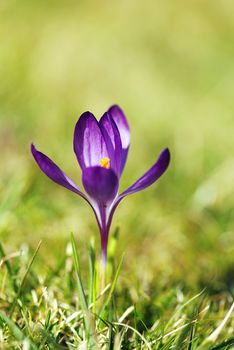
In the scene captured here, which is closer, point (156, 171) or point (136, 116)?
point (156, 171)

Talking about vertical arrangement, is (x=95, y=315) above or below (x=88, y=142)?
below

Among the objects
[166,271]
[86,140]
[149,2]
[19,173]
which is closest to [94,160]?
[86,140]

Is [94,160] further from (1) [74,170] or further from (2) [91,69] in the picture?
(2) [91,69]

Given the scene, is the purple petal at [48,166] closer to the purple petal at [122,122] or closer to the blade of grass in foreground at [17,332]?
the purple petal at [122,122]

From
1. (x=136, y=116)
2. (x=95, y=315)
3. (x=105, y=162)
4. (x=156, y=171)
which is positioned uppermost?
(x=136, y=116)

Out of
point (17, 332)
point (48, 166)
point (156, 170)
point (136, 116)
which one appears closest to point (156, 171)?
point (156, 170)

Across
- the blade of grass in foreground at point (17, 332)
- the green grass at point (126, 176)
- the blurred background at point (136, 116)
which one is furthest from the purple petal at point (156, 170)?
the blurred background at point (136, 116)

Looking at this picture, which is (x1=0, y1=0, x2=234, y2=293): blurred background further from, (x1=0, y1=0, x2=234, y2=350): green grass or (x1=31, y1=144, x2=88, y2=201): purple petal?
(x1=31, y1=144, x2=88, y2=201): purple petal

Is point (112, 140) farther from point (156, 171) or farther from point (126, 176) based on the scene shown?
point (126, 176)
